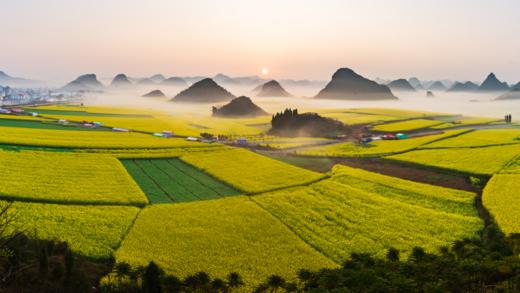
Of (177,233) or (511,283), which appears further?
(177,233)

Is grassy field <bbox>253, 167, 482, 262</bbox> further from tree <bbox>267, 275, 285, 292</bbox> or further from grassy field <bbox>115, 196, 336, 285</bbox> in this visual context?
tree <bbox>267, 275, 285, 292</bbox>

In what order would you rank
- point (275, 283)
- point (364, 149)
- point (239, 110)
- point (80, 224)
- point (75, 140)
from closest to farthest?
point (275, 283) < point (80, 224) < point (75, 140) < point (364, 149) < point (239, 110)

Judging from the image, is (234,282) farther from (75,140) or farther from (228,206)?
(75,140)

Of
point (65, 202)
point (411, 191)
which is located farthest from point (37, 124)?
point (411, 191)

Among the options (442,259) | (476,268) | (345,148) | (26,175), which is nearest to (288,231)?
(442,259)

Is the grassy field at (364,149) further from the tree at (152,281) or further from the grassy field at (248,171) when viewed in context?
the tree at (152,281)

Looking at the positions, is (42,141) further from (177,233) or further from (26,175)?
(177,233)

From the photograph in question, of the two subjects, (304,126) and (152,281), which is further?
(304,126)
